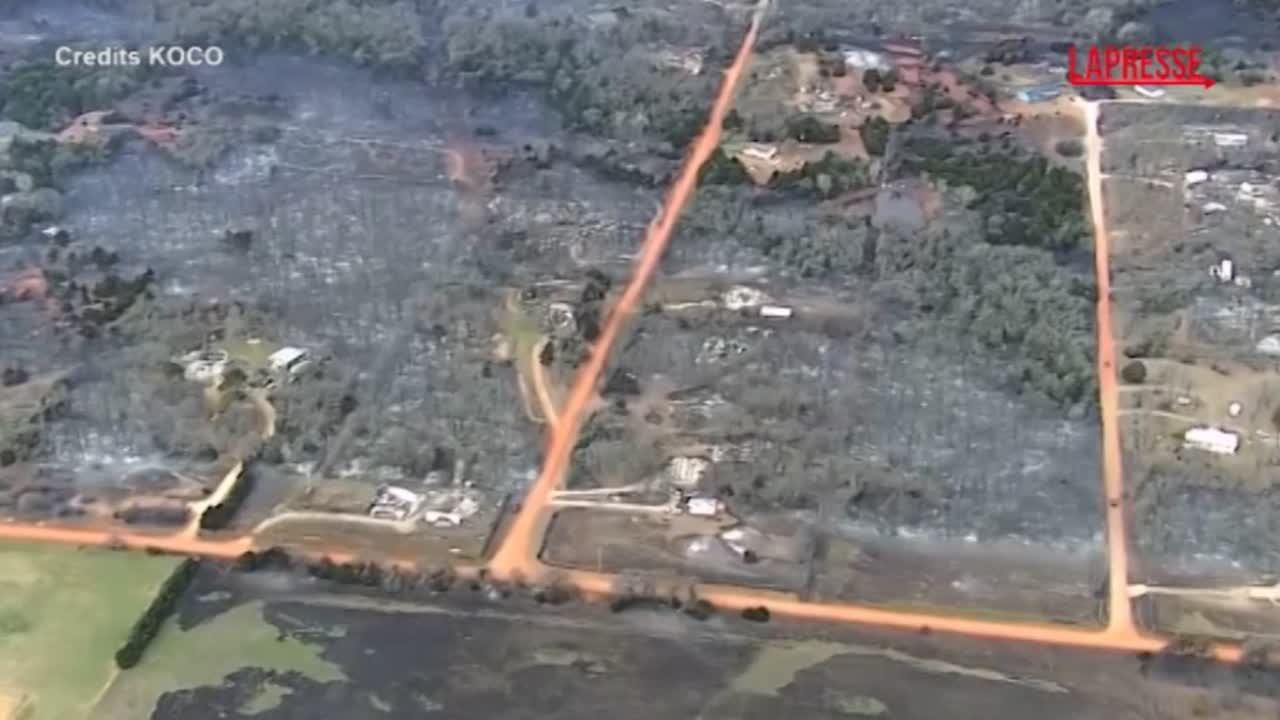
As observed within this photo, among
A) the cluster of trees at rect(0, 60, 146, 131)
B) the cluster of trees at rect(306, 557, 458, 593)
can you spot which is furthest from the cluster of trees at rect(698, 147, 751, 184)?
the cluster of trees at rect(0, 60, 146, 131)

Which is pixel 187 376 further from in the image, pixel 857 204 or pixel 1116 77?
pixel 1116 77

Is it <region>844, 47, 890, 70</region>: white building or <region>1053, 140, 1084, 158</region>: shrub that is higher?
<region>844, 47, 890, 70</region>: white building

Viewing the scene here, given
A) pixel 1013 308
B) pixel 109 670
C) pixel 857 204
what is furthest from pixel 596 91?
pixel 109 670

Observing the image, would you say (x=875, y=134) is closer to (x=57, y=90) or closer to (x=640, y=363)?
(x=640, y=363)

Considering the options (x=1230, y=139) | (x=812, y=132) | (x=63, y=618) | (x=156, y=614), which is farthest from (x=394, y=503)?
(x=1230, y=139)

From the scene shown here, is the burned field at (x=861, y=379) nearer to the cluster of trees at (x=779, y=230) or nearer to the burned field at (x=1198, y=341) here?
the cluster of trees at (x=779, y=230)

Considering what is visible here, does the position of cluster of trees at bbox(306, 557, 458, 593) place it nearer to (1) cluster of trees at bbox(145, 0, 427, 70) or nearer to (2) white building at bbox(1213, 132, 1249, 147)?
(1) cluster of trees at bbox(145, 0, 427, 70)

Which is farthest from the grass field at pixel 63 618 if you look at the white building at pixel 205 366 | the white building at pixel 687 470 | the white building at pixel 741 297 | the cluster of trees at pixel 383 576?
the white building at pixel 741 297
